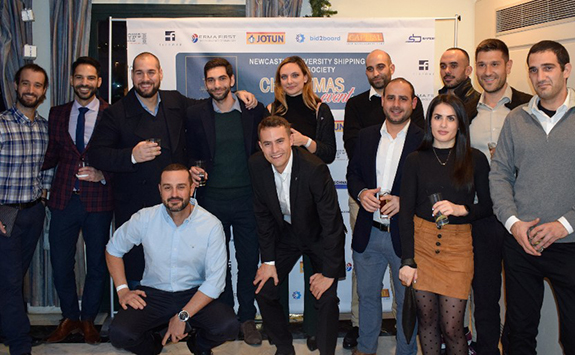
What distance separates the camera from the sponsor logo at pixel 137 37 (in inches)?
166

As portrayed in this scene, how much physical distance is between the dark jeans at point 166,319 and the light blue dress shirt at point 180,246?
0.07 meters

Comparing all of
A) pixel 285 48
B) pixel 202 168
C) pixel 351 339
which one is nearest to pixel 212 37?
pixel 285 48

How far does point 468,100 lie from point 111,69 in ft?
9.11

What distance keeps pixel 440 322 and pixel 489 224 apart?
629mm

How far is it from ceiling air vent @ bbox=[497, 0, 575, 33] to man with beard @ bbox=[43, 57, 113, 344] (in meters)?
3.13

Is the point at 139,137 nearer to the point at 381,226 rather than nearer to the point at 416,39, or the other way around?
the point at 381,226

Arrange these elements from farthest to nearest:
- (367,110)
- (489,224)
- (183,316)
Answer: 1. (367,110)
2. (183,316)
3. (489,224)

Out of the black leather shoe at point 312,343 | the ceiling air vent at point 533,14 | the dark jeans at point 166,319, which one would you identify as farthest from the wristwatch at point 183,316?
the ceiling air vent at point 533,14

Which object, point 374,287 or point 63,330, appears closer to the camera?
point 374,287

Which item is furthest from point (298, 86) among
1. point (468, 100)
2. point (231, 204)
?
point (468, 100)

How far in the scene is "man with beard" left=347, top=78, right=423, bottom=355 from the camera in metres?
3.18

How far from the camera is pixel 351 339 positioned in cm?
378

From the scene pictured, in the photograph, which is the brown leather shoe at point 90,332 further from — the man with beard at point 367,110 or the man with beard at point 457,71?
the man with beard at point 457,71

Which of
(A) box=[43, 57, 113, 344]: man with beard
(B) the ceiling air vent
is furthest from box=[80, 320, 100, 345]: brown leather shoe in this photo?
(B) the ceiling air vent
